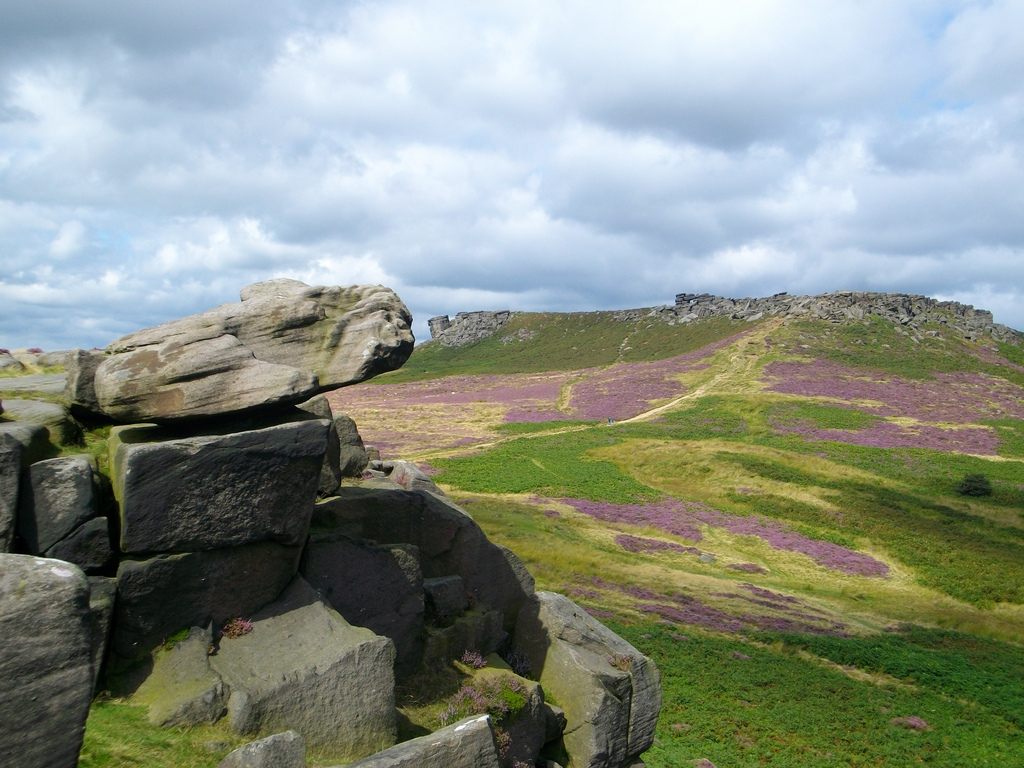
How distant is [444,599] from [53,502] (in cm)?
953

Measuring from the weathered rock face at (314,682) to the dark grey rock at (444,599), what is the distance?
13.0ft

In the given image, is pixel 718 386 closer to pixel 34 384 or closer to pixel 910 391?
pixel 910 391

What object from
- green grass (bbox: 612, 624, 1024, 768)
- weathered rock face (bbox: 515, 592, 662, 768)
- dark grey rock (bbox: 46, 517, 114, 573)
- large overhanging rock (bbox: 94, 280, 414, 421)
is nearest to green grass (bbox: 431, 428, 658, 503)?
green grass (bbox: 612, 624, 1024, 768)

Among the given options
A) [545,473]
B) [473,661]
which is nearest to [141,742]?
[473,661]

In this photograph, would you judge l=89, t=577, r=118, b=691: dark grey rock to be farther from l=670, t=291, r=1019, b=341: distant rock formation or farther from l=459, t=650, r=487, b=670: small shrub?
l=670, t=291, r=1019, b=341: distant rock formation

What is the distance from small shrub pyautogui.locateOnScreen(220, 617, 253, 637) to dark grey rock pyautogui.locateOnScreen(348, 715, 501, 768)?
4.00 m

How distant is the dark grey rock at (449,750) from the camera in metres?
12.1

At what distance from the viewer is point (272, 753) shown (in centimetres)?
1129

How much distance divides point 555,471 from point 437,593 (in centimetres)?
5705

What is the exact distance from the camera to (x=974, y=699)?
3125 centimetres

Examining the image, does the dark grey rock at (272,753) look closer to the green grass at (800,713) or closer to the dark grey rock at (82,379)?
the dark grey rock at (82,379)

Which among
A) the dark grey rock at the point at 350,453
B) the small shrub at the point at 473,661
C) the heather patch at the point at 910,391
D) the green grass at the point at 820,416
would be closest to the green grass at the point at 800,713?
the small shrub at the point at 473,661

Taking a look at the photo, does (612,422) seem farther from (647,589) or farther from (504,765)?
(504,765)

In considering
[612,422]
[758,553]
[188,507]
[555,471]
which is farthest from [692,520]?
[188,507]
